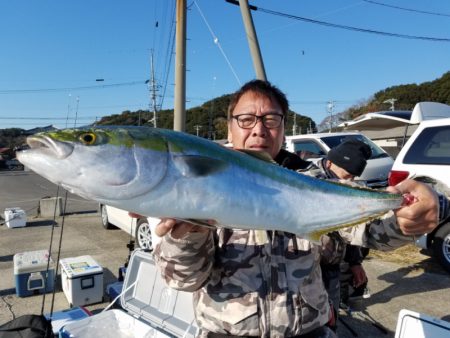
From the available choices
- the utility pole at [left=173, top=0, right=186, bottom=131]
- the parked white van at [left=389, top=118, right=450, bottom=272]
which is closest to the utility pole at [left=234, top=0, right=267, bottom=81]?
the utility pole at [left=173, top=0, right=186, bottom=131]

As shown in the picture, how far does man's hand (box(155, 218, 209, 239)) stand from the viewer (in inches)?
62.8

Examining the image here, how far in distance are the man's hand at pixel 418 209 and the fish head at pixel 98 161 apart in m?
1.08

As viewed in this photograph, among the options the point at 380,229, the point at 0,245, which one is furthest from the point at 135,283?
the point at 0,245

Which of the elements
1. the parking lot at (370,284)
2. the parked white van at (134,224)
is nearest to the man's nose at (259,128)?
the parking lot at (370,284)

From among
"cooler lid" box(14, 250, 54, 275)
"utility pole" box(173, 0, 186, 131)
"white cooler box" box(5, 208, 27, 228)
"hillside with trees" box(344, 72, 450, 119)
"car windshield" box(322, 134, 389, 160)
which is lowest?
"white cooler box" box(5, 208, 27, 228)

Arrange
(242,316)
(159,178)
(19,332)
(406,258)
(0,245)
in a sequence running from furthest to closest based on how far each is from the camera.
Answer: (0,245), (406,258), (19,332), (242,316), (159,178)

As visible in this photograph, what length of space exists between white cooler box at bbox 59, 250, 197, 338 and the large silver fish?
2433mm

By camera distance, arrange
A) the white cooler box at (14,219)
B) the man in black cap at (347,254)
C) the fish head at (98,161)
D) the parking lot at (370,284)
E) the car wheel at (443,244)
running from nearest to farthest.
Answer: the fish head at (98,161) < the man in black cap at (347,254) < the parking lot at (370,284) < the car wheel at (443,244) < the white cooler box at (14,219)

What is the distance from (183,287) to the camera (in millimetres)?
1918

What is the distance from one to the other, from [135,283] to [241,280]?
2850mm

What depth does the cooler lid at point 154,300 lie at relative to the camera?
3807 mm

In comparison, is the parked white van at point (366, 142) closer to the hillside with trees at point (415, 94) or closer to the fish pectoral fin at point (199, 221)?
the fish pectoral fin at point (199, 221)

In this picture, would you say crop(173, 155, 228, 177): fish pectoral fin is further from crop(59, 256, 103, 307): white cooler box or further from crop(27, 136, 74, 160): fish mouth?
crop(59, 256, 103, 307): white cooler box

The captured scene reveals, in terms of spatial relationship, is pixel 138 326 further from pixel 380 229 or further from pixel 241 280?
pixel 380 229
